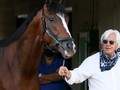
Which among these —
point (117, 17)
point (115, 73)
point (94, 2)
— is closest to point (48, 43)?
point (115, 73)

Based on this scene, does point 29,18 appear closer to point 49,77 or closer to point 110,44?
point 49,77

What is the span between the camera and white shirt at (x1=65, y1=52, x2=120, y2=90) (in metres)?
3.45

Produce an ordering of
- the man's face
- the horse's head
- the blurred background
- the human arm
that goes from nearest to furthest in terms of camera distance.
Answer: the horse's head
the man's face
the human arm
the blurred background

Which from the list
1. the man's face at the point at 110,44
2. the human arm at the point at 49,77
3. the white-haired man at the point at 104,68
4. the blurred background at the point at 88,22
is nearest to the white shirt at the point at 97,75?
the white-haired man at the point at 104,68

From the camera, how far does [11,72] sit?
3.44 meters

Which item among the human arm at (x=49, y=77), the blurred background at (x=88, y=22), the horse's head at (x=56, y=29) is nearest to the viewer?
the horse's head at (x=56, y=29)

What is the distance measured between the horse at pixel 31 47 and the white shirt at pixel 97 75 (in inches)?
11.5

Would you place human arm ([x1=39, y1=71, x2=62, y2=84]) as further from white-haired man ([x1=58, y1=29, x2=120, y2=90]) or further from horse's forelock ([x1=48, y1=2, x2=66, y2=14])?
horse's forelock ([x1=48, y1=2, x2=66, y2=14])

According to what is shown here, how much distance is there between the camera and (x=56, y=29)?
11.1 ft

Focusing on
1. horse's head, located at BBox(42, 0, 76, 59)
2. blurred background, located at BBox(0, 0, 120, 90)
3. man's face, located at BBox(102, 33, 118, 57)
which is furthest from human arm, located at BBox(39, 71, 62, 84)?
blurred background, located at BBox(0, 0, 120, 90)

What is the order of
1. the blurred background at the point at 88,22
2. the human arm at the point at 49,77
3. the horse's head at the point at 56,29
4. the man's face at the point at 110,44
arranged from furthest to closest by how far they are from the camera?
1. the blurred background at the point at 88,22
2. the human arm at the point at 49,77
3. the man's face at the point at 110,44
4. the horse's head at the point at 56,29

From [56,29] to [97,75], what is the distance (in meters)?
0.50

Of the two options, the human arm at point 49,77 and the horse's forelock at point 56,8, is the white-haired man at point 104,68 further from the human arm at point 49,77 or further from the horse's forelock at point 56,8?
the horse's forelock at point 56,8

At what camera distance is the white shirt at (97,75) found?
11.3 feet
